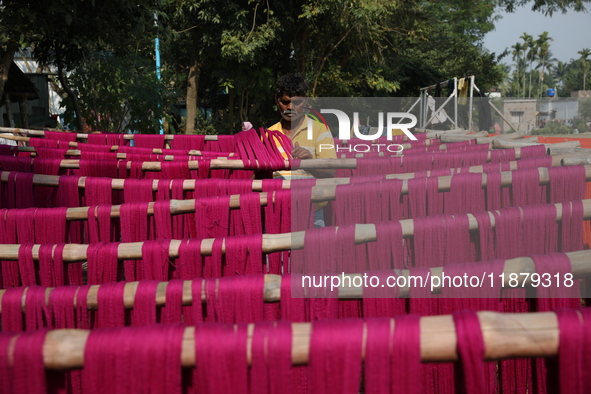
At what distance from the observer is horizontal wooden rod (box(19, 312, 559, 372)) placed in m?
1.14

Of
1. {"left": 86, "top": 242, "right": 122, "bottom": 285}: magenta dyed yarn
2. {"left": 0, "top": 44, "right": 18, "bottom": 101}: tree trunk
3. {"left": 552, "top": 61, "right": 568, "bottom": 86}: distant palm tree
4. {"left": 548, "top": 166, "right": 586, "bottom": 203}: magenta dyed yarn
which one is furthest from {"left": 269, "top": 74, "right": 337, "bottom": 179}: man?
{"left": 552, "top": 61, "right": 568, "bottom": 86}: distant palm tree

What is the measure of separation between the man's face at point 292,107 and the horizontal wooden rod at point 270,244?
2.13m

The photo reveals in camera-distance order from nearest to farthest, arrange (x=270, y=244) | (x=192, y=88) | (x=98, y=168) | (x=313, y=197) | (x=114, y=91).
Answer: (x=270, y=244), (x=313, y=197), (x=98, y=168), (x=114, y=91), (x=192, y=88)

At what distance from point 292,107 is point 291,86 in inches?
6.1

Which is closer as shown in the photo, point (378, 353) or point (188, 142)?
point (378, 353)

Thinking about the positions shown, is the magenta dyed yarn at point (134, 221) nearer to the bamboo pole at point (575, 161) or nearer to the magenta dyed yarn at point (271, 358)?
the magenta dyed yarn at point (271, 358)

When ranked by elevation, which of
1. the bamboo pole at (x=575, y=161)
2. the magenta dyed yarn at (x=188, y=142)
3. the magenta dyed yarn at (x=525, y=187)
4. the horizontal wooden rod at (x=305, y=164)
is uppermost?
the magenta dyed yarn at (x=188, y=142)

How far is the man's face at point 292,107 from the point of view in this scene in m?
3.96

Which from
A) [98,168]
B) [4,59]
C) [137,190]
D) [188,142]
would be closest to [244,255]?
[137,190]

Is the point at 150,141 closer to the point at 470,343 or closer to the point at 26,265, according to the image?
the point at 26,265

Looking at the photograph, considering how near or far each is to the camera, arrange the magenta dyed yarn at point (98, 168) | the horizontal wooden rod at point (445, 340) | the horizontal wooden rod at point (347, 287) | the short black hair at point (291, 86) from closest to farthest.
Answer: the horizontal wooden rod at point (445, 340)
the horizontal wooden rod at point (347, 287)
the magenta dyed yarn at point (98, 168)
the short black hair at point (291, 86)

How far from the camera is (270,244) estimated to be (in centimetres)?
190

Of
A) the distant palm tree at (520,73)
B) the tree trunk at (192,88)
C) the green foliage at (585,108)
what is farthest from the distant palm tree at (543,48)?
the tree trunk at (192,88)

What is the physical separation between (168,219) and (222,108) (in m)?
21.6
